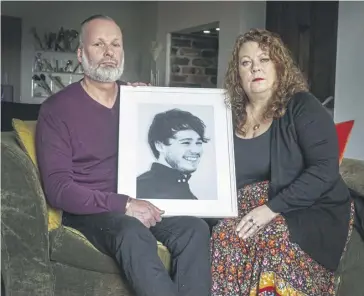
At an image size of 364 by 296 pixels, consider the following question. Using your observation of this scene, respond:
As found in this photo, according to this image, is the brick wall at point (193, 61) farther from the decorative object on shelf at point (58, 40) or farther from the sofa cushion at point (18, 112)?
the sofa cushion at point (18, 112)

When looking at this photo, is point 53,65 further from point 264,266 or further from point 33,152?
point 264,266

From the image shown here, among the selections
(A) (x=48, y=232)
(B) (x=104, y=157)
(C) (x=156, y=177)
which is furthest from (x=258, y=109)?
(A) (x=48, y=232)

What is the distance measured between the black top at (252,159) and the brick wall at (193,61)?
4.08m

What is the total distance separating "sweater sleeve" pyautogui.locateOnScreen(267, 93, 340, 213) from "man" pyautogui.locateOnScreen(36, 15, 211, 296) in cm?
28

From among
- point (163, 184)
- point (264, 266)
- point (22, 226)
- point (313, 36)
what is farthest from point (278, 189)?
point (313, 36)

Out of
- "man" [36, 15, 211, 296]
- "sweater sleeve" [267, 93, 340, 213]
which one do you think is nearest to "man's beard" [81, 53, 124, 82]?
"man" [36, 15, 211, 296]

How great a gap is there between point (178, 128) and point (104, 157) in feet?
0.88

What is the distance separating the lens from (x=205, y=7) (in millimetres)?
5250

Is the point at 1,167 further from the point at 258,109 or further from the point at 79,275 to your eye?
the point at 258,109

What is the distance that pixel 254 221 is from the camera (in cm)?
166

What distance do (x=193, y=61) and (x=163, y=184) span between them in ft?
14.3

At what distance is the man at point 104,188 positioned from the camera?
4.99ft

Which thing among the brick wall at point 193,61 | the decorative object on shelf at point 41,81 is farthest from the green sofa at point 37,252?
the decorative object on shelf at point 41,81

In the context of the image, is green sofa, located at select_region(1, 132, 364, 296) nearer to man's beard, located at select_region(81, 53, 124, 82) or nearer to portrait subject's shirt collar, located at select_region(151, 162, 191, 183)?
portrait subject's shirt collar, located at select_region(151, 162, 191, 183)
